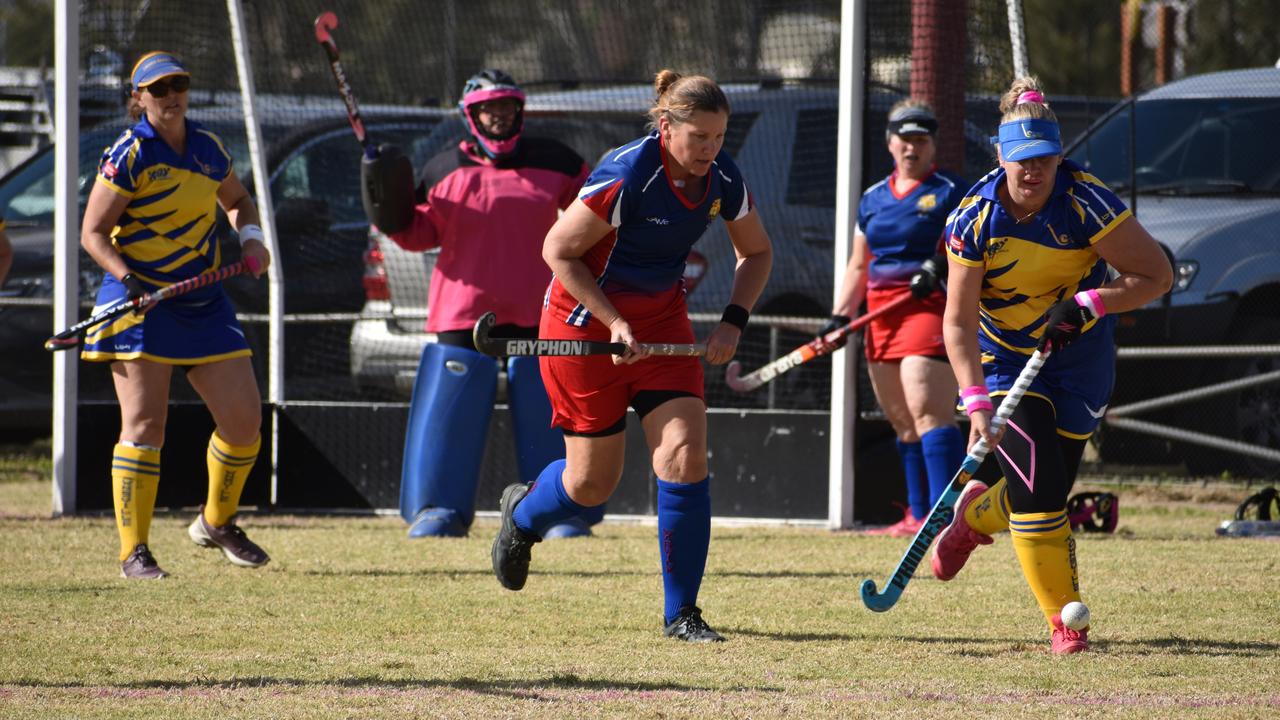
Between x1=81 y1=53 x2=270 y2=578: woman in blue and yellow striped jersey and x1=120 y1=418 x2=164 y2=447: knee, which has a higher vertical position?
x1=81 y1=53 x2=270 y2=578: woman in blue and yellow striped jersey

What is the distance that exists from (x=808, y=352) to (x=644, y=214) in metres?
2.63

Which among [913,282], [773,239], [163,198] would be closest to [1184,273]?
[773,239]

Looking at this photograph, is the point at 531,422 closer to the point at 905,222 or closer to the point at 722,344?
the point at 905,222

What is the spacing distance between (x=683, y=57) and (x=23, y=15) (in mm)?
12909

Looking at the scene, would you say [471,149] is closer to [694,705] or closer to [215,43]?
[215,43]

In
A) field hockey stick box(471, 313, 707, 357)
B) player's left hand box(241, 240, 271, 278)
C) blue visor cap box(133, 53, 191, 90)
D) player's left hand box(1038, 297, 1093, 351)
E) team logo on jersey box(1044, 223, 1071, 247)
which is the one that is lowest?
field hockey stick box(471, 313, 707, 357)

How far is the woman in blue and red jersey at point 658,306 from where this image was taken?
5086 mm

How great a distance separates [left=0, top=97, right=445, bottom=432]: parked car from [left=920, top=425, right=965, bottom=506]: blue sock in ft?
12.7

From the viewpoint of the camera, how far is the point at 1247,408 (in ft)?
30.5

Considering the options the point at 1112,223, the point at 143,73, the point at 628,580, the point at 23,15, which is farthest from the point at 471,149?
the point at 23,15

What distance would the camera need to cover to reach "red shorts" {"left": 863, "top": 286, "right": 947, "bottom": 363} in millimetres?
7566

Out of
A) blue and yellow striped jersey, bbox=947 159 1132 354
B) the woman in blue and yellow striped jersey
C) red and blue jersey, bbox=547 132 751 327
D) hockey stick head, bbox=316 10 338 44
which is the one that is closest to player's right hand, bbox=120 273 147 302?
the woman in blue and yellow striped jersey

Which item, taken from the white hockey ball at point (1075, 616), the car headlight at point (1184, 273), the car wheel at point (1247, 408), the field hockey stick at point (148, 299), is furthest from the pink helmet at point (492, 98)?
the car wheel at point (1247, 408)

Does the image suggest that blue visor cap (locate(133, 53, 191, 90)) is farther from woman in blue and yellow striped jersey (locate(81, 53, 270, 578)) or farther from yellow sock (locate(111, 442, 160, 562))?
yellow sock (locate(111, 442, 160, 562))
